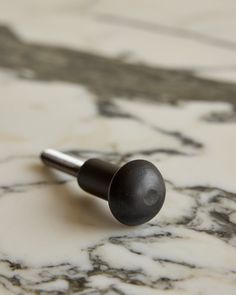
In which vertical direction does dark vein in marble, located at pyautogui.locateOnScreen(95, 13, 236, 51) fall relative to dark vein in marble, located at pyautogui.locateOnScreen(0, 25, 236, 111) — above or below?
above

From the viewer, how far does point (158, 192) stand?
59cm

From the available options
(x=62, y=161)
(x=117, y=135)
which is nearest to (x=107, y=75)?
(x=117, y=135)

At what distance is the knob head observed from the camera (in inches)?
22.6

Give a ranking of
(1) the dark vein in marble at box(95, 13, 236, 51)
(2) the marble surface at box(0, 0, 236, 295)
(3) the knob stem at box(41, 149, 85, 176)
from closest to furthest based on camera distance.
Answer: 1. (2) the marble surface at box(0, 0, 236, 295)
2. (3) the knob stem at box(41, 149, 85, 176)
3. (1) the dark vein in marble at box(95, 13, 236, 51)

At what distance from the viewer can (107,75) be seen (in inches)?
41.1

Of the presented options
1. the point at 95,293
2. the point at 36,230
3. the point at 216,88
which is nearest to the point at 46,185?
the point at 36,230

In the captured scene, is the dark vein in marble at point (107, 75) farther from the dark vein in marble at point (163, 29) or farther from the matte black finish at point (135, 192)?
the matte black finish at point (135, 192)

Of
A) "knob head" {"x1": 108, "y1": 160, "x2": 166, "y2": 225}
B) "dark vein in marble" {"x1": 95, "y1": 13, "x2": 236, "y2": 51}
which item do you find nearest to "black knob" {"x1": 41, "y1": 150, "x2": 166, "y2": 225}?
"knob head" {"x1": 108, "y1": 160, "x2": 166, "y2": 225}

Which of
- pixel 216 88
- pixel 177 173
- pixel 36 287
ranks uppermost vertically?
pixel 216 88

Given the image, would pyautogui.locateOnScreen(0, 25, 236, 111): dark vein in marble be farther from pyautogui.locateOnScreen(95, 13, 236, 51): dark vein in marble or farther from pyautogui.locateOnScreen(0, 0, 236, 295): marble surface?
pyautogui.locateOnScreen(95, 13, 236, 51): dark vein in marble

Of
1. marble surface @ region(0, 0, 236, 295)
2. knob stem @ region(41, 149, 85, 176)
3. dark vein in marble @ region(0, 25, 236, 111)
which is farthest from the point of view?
dark vein in marble @ region(0, 25, 236, 111)

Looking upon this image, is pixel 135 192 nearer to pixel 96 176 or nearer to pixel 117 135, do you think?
pixel 96 176

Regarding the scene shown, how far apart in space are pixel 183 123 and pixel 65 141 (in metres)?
0.16

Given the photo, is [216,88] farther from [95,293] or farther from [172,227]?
[95,293]
